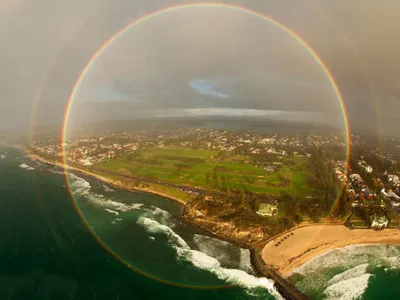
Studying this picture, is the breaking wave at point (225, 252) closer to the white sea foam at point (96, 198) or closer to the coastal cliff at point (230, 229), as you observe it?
the coastal cliff at point (230, 229)

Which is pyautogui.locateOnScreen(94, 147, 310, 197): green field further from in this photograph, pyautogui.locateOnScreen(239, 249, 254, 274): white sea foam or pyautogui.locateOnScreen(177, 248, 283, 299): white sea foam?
pyautogui.locateOnScreen(177, 248, 283, 299): white sea foam

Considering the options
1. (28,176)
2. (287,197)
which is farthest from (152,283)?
(28,176)

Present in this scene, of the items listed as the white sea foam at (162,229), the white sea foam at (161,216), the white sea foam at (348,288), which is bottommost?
the white sea foam at (348,288)

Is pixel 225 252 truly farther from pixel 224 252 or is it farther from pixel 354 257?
pixel 354 257

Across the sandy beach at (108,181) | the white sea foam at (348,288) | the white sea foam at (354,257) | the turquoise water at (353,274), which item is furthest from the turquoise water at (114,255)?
the white sea foam at (354,257)

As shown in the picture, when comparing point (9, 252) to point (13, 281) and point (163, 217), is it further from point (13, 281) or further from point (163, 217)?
point (163, 217)

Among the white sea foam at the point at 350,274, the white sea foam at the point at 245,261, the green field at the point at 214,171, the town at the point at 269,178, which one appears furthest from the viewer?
the green field at the point at 214,171

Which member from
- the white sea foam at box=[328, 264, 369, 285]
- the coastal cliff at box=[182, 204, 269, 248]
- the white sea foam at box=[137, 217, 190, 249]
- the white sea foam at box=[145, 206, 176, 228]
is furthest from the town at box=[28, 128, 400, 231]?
the white sea foam at box=[328, 264, 369, 285]

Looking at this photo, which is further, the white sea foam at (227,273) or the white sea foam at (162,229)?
the white sea foam at (162,229)
